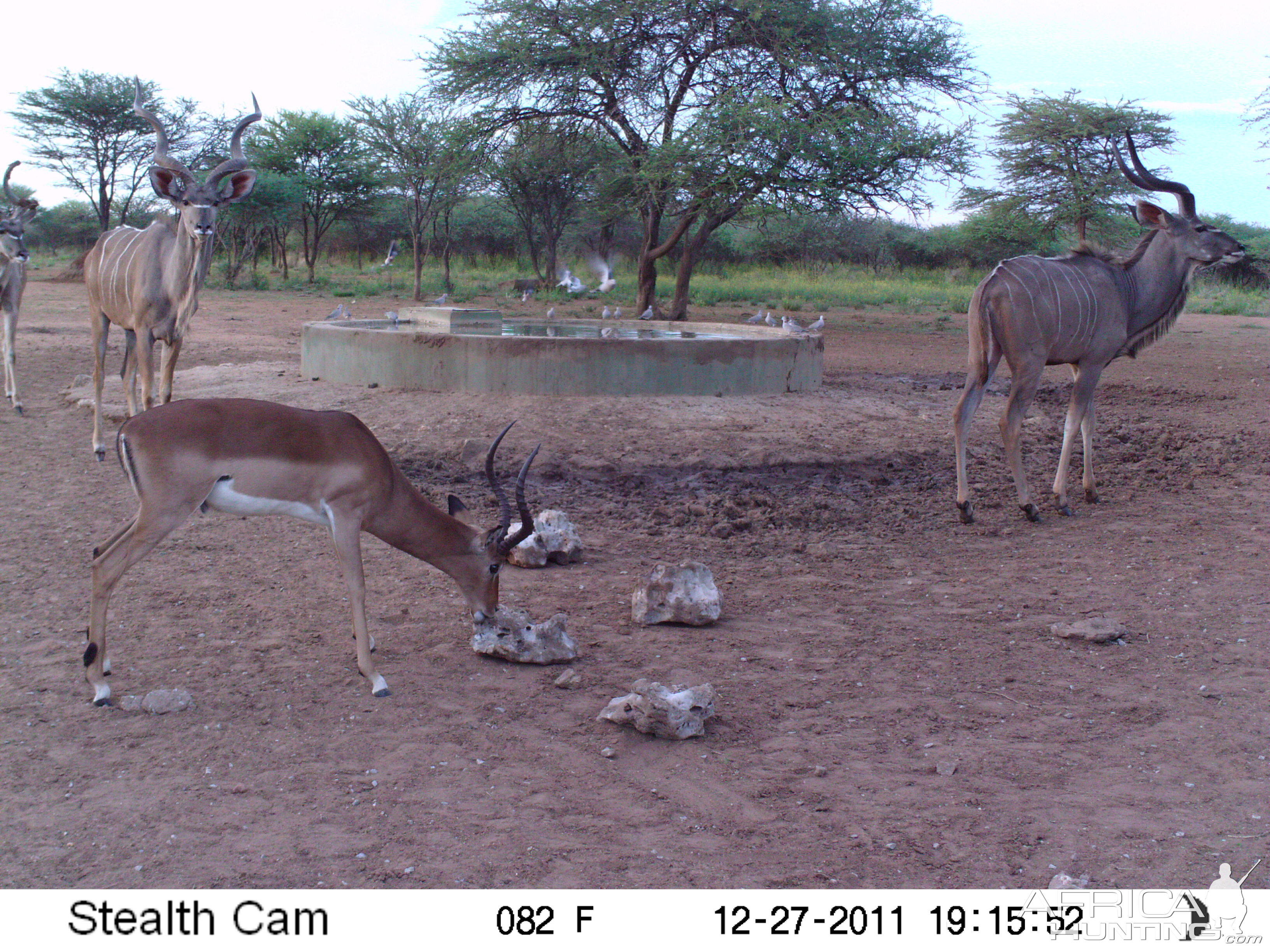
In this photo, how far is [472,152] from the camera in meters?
20.4

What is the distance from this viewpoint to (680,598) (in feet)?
16.3

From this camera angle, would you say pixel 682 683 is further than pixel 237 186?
No

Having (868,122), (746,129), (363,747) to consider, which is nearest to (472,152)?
(746,129)

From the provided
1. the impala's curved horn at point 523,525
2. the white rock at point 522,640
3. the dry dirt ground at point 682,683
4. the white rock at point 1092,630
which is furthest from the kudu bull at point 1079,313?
the impala's curved horn at point 523,525

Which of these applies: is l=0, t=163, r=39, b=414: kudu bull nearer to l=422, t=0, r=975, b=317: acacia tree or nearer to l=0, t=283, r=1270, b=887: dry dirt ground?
l=0, t=283, r=1270, b=887: dry dirt ground

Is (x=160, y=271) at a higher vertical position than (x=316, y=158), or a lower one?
lower

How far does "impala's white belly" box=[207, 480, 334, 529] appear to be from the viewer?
Answer: 405 cm

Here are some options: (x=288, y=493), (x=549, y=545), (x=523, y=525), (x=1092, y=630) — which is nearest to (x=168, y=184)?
(x=549, y=545)

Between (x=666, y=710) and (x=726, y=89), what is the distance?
1768cm

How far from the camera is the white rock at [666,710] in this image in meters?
3.78

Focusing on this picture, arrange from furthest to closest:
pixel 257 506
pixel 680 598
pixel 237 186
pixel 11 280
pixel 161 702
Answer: pixel 11 280 < pixel 237 186 < pixel 680 598 < pixel 257 506 < pixel 161 702

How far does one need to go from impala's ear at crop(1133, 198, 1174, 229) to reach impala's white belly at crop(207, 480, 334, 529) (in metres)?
6.25

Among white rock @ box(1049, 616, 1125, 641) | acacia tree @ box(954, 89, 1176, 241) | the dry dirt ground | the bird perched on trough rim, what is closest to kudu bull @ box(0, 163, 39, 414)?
the dry dirt ground

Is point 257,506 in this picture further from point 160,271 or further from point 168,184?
point 160,271
